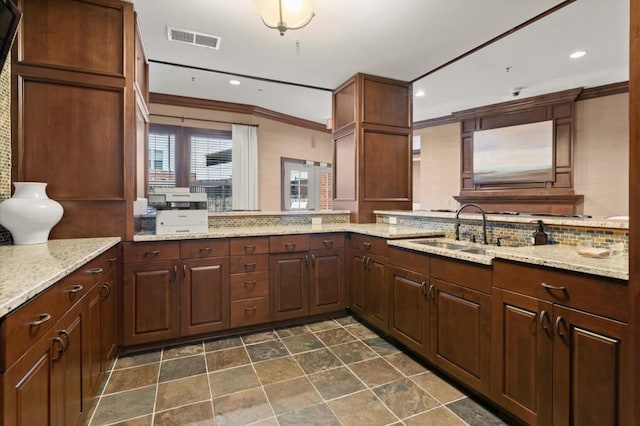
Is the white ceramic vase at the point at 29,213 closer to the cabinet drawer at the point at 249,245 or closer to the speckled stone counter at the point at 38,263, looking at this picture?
the speckled stone counter at the point at 38,263

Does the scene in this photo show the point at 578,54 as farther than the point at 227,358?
Yes

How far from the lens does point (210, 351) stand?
2.57 metres

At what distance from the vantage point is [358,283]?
3.13 meters

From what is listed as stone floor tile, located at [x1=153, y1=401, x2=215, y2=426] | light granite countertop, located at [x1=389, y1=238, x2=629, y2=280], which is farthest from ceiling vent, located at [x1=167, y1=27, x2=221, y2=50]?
stone floor tile, located at [x1=153, y1=401, x2=215, y2=426]

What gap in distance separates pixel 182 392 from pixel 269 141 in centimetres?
446

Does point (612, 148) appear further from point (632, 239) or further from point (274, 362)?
point (274, 362)

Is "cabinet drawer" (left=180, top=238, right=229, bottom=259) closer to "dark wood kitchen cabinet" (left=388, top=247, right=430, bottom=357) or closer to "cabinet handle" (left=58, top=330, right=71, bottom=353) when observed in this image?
"cabinet handle" (left=58, top=330, right=71, bottom=353)

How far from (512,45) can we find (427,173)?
139 inches

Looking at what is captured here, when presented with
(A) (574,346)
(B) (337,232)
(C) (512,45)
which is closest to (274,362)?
(B) (337,232)

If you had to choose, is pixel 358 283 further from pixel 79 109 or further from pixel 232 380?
pixel 79 109

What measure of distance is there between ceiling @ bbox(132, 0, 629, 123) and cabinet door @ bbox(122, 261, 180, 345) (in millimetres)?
1991

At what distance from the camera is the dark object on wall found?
1.47 metres

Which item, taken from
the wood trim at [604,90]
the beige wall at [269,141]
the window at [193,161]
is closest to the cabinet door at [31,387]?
the window at [193,161]

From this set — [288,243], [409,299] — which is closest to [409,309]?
[409,299]
